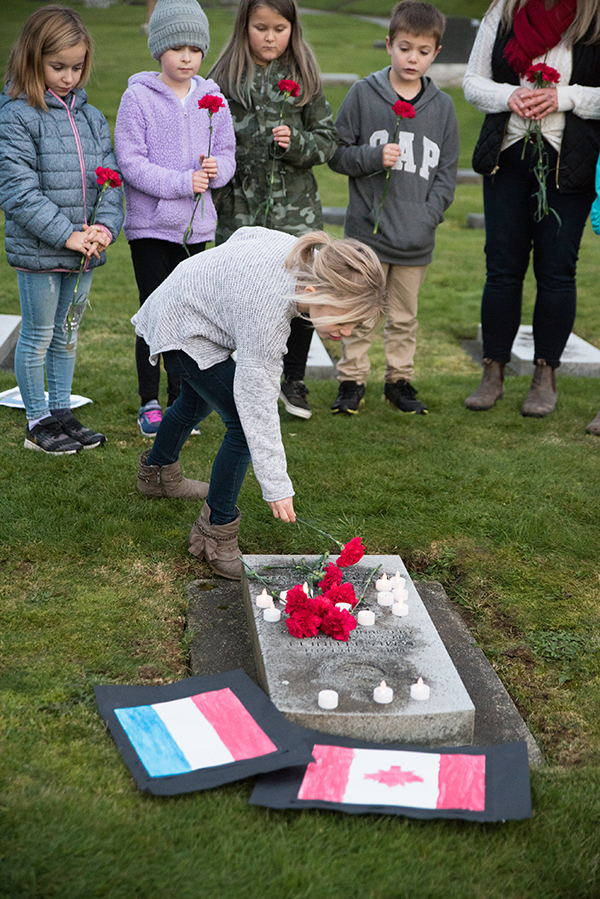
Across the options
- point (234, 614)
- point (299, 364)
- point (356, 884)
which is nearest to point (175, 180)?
point (299, 364)

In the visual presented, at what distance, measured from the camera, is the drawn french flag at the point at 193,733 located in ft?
6.88

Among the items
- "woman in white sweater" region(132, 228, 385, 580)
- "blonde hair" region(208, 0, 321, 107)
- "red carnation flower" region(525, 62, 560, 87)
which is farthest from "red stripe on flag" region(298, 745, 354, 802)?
"red carnation flower" region(525, 62, 560, 87)

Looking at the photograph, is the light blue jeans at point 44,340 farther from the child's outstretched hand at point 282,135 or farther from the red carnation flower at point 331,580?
the red carnation flower at point 331,580

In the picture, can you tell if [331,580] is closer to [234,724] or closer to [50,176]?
[234,724]

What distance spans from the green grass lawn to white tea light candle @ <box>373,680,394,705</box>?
328 mm

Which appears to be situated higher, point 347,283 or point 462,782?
point 347,283

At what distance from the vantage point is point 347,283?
242cm

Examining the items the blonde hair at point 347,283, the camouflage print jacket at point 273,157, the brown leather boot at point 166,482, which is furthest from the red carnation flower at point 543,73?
the brown leather boot at point 166,482

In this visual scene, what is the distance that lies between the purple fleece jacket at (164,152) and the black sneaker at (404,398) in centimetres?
141

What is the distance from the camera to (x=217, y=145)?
156 inches

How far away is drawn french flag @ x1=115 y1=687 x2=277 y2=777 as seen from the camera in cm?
210

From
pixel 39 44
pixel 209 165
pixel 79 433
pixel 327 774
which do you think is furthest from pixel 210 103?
pixel 327 774

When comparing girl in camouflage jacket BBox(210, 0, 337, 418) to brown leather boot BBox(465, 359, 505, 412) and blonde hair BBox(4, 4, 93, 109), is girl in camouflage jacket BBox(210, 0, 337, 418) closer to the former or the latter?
blonde hair BBox(4, 4, 93, 109)

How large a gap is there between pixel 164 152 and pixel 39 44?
67 cm
